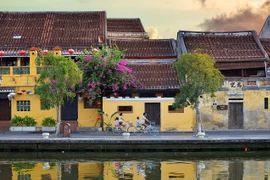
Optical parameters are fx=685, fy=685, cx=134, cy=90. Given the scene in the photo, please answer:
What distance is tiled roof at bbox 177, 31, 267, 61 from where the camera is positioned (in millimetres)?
44219

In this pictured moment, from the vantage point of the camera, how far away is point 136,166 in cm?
3094

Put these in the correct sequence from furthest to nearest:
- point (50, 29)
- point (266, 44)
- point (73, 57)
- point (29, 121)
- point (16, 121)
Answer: point (50, 29), point (266, 44), point (73, 57), point (29, 121), point (16, 121)

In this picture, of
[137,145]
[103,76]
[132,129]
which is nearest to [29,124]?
[103,76]

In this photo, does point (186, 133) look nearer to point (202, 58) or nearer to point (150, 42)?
point (202, 58)

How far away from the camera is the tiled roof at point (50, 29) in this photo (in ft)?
152

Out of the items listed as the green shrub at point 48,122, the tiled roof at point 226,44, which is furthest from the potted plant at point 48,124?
the tiled roof at point 226,44

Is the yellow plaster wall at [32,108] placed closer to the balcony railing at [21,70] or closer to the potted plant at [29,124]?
the potted plant at [29,124]

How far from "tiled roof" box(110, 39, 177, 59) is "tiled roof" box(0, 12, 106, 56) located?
1948 mm

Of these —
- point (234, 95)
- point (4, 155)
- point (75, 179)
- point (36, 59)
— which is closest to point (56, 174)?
point (75, 179)

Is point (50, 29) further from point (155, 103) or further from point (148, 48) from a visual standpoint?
point (155, 103)

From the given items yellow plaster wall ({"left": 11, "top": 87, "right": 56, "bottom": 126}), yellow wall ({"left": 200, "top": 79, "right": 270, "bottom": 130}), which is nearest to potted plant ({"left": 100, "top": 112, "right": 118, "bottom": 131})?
yellow plaster wall ({"left": 11, "top": 87, "right": 56, "bottom": 126})

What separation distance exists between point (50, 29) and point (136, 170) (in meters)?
21.3

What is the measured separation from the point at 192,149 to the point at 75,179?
356 inches

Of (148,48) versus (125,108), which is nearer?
(125,108)
